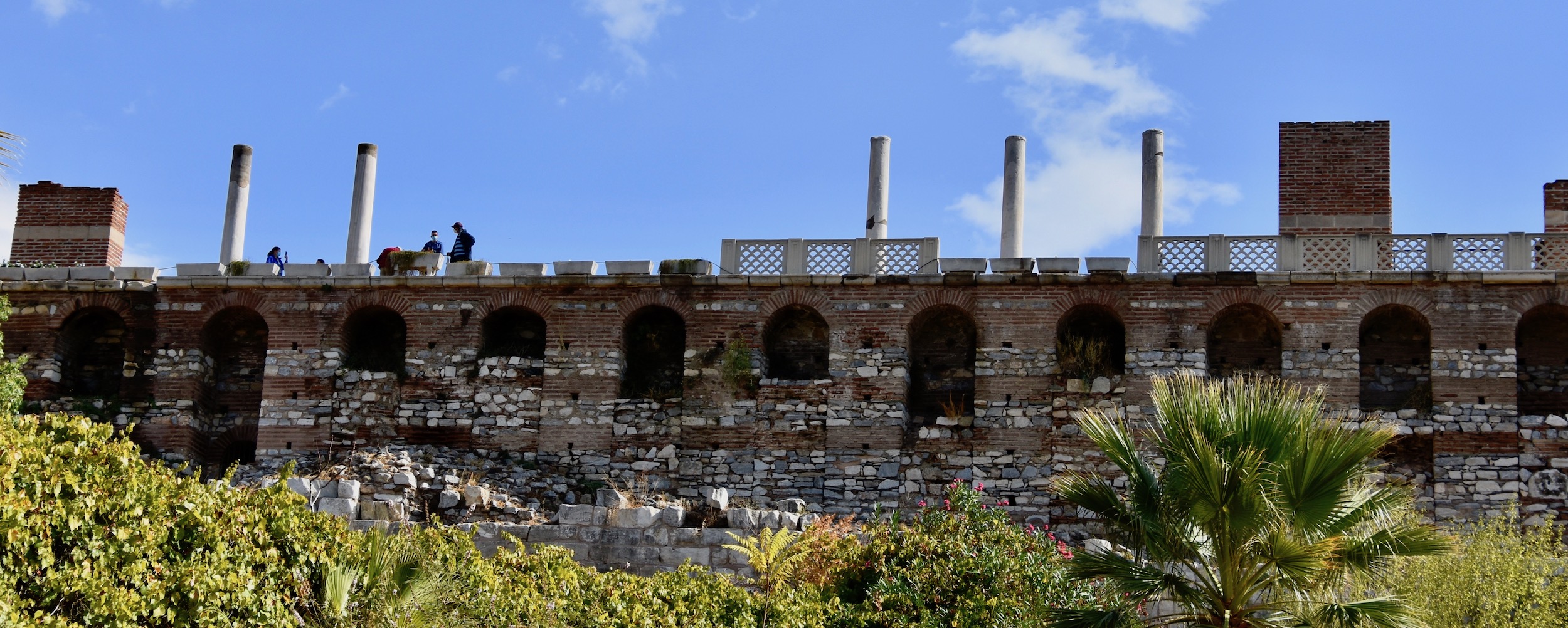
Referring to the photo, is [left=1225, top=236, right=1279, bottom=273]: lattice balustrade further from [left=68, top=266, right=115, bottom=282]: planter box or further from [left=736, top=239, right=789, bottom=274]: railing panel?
[left=68, top=266, right=115, bottom=282]: planter box

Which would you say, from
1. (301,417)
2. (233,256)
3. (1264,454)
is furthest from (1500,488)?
(233,256)

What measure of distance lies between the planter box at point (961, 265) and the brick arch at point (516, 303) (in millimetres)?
5568

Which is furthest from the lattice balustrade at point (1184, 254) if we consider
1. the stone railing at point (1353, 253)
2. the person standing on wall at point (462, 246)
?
the person standing on wall at point (462, 246)

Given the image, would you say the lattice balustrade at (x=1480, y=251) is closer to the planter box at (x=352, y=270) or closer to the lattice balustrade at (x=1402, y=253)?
the lattice balustrade at (x=1402, y=253)

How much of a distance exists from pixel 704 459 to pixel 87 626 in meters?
12.8

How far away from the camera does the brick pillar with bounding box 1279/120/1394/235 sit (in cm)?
2567

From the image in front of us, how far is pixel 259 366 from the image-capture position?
1054 inches

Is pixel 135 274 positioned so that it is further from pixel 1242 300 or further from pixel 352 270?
pixel 1242 300

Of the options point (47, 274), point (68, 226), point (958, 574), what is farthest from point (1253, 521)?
point (68, 226)

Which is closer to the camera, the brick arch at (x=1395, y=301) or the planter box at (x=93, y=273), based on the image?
the brick arch at (x=1395, y=301)

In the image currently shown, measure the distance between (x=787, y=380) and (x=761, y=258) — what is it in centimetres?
188

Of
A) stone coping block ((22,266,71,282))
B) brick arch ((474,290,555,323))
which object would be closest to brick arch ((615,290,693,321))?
brick arch ((474,290,555,323))

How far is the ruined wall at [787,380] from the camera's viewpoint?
23.8 metres

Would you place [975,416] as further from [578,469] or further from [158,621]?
[158,621]
